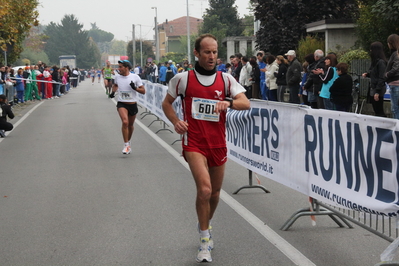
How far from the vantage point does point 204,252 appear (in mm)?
5500

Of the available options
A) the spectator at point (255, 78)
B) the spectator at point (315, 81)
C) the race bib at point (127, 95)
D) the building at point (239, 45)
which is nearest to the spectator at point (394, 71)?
the spectator at point (315, 81)

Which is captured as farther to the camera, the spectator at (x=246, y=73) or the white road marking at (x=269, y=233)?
the spectator at (x=246, y=73)

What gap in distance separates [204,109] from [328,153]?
4.41ft

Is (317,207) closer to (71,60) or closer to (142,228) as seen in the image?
(142,228)

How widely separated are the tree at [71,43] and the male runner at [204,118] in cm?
15537

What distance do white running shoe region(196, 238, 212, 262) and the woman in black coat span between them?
29.2ft

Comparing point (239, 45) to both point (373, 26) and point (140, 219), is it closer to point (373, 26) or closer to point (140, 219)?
point (373, 26)

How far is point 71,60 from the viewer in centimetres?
8644

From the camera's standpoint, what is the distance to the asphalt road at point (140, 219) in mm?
5754

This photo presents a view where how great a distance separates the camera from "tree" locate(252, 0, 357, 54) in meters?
31.2

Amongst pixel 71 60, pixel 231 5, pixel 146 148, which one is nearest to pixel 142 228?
pixel 146 148

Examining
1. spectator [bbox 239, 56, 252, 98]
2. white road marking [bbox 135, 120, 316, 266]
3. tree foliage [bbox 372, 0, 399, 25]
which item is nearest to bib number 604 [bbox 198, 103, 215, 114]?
white road marking [bbox 135, 120, 316, 266]

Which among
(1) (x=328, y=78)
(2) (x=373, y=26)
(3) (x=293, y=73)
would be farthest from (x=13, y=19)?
(1) (x=328, y=78)

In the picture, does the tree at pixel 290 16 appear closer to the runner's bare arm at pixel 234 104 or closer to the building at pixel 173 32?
the runner's bare arm at pixel 234 104
